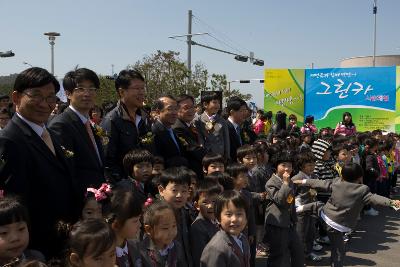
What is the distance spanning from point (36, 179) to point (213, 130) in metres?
3.43

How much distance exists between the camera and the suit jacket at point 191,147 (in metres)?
4.76

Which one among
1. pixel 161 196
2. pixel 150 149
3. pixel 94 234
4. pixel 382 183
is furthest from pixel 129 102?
pixel 382 183

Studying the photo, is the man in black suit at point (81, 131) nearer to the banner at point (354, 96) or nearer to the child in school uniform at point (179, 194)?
the child in school uniform at point (179, 194)

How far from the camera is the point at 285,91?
16.2m

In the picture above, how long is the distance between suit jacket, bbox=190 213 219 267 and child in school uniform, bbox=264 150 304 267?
1355 millimetres

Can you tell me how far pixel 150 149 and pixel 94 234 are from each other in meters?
2.10

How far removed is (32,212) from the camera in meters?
2.38

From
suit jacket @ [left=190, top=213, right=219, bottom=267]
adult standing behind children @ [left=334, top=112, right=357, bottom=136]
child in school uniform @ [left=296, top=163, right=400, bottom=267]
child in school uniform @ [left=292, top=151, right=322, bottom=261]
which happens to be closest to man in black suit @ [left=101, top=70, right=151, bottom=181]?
suit jacket @ [left=190, top=213, right=219, bottom=267]

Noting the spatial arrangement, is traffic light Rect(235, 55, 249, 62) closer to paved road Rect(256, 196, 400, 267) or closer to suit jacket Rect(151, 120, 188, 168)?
paved road Rect(256, 196, 400, 267)

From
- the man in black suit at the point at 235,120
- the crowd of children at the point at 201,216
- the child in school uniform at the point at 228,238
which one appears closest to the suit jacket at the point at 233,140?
the man in black suit at the point at 235,120

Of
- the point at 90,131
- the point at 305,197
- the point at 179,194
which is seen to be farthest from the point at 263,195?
the point at 90,131

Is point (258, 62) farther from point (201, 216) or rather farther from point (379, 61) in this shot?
point (201, 216)

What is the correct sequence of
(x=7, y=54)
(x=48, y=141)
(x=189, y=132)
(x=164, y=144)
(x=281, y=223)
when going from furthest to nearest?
(x=7, y=54)
(x=189, y=132)
(x=281, y=223)
(x=164, y=144)
(x=48, y=141)

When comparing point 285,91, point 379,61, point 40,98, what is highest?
point 379,61
